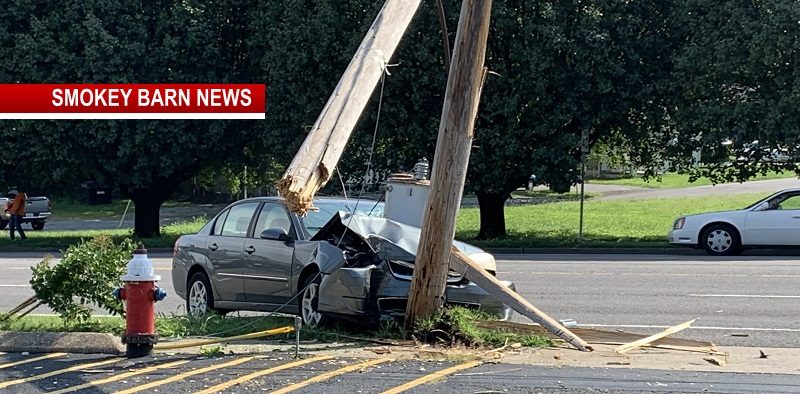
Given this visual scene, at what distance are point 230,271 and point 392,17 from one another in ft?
13.8

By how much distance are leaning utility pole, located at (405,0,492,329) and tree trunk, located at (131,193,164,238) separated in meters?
22.9

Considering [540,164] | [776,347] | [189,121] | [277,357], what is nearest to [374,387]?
[277,357]

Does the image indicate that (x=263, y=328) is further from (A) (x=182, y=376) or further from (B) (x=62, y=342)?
(A) (x=182, y=376)

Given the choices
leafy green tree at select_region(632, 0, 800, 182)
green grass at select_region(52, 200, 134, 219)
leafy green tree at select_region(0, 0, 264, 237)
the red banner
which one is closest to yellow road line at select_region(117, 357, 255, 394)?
leafy green tree at select_region(632, 0, 800, 182)

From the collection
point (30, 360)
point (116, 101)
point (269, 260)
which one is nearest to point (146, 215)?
point (116, 101)

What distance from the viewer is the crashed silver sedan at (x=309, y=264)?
1063cm

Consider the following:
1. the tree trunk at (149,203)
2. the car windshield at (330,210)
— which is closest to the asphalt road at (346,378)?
the car windshield at (330,210)

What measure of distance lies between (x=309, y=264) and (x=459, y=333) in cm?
206

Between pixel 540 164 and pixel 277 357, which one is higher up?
pixel 540 164

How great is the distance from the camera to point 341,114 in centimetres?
879

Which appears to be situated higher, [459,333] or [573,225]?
[573,225]

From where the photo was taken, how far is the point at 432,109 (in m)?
27.0

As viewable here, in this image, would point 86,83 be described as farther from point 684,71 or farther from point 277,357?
point 277,357

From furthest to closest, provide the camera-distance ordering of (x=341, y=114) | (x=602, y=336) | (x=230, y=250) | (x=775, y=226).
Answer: (x=775, y=226), (x=230, y=250), (x=602, y=336), (x=341, y=114)
